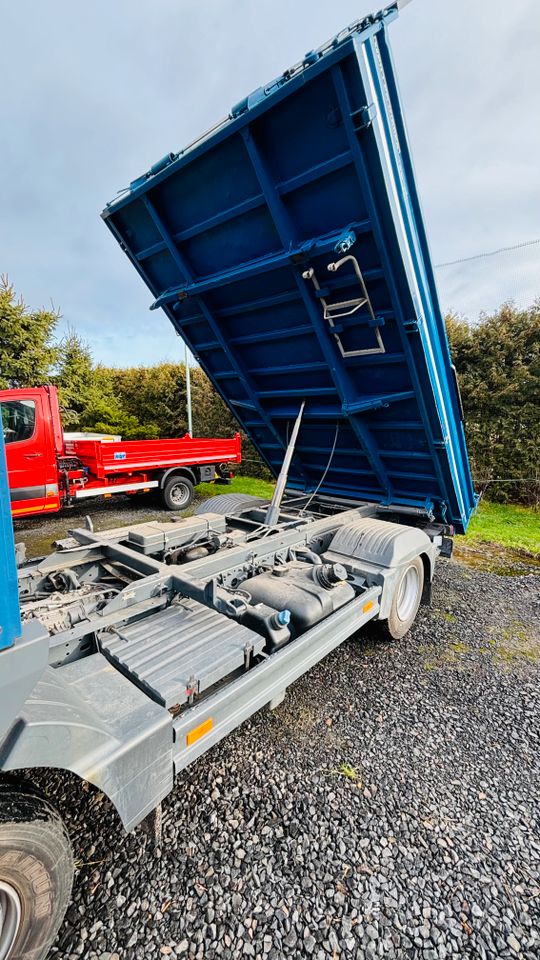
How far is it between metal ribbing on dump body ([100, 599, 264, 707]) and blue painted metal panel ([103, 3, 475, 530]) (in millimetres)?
2323

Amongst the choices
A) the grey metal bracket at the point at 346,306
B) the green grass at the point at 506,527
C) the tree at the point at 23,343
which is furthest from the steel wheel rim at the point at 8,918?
the tree at the point at 23,343

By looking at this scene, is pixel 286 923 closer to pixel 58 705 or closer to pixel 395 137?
pixel 58 705

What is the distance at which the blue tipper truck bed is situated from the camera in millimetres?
1404

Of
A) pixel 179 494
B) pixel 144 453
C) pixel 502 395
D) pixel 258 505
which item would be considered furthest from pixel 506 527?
pixel 144 453

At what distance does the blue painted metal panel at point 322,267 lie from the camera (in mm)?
2383

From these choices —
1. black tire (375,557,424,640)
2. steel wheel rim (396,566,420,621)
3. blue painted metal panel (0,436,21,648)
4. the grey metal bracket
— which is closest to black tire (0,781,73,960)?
blue painted metal panel (0,436,21,648)

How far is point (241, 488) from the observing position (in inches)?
404

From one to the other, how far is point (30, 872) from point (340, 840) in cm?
134

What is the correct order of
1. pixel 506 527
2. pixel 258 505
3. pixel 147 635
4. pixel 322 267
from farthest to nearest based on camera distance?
1. pixel 506 527
2. pixel 258 505
3. pixel 322 267
4. pixel 147 635

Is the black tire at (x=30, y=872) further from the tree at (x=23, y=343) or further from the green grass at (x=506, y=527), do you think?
the tree at (x=23, y=343)

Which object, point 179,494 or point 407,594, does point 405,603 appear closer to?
point 407,594

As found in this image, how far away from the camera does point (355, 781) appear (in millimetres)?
2199

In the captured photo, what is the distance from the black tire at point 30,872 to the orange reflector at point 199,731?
19.9 inches

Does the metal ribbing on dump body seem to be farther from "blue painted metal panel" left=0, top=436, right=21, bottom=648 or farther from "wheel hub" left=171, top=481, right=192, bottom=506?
"wheel hub" left=171, top=481, right=192, bottom=506
